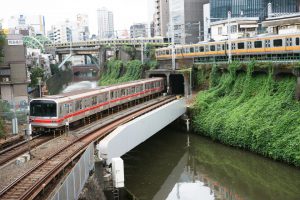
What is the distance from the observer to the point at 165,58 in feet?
169

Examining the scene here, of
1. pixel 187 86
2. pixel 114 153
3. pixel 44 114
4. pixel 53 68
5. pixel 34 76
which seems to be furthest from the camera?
pixel 53 68

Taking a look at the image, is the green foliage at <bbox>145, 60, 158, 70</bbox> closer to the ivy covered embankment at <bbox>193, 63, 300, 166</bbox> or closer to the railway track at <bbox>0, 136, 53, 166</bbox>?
the ivy covered embankment at <bbox>193, 63, 300, 166</bbox>

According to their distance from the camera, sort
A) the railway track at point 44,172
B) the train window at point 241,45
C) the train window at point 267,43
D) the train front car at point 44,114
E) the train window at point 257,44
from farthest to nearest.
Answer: the train window at point 241,45 < the train window at point 257,44 < the train window at point 267,43 < the train front car at point 44,114 < the railway track at point 44,172

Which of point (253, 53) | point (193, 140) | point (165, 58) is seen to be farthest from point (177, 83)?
point (193, 140)

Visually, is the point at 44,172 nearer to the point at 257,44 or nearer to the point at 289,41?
the point at 289,41

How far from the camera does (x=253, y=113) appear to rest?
26.2m

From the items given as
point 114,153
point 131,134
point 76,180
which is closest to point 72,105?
point 131,134

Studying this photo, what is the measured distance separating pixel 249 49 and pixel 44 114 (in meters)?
21.0

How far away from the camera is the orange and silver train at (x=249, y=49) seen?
31.4 meters

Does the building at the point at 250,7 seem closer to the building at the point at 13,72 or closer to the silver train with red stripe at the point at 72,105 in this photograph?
the silver train with red stripe at the point at 72,105

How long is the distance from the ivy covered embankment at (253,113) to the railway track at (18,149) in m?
11.9

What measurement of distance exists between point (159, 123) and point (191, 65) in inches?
726

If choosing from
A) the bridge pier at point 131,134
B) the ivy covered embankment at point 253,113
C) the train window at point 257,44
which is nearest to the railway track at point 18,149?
the bridge pier at point 131,134

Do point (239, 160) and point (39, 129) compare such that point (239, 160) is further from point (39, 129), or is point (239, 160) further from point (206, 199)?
point (39, 129)
